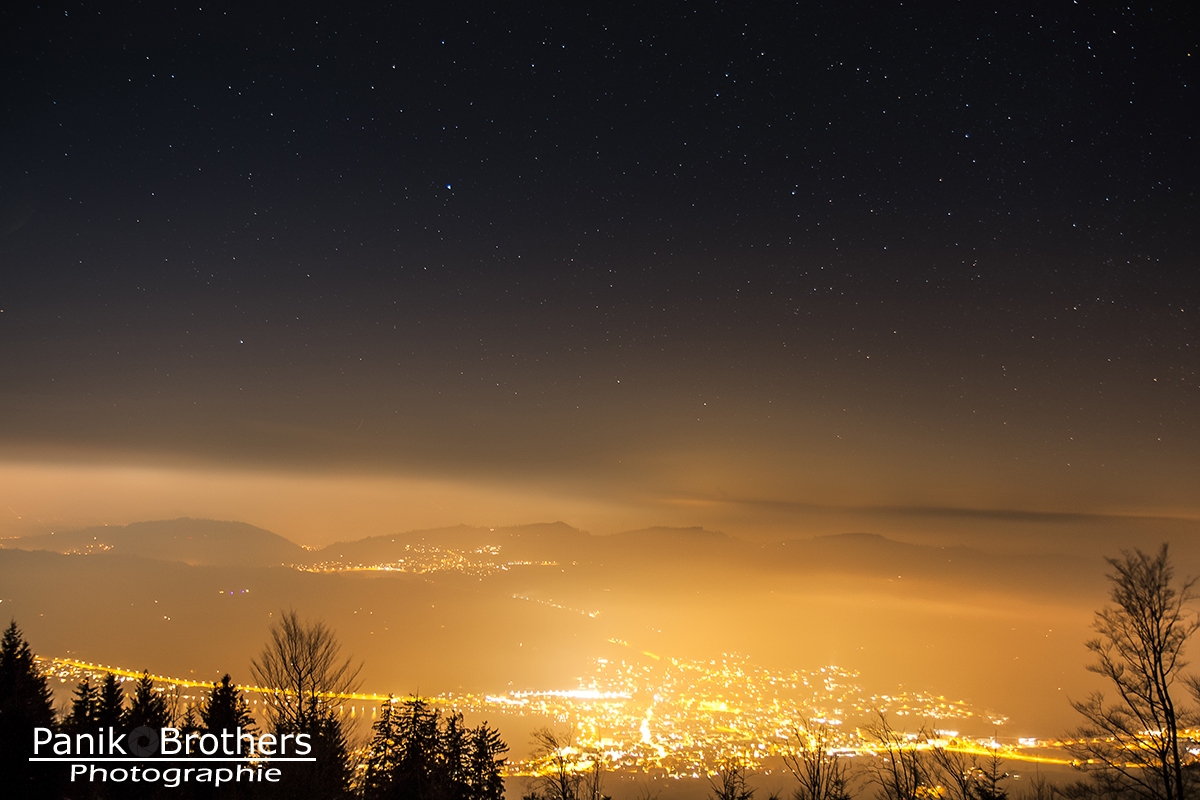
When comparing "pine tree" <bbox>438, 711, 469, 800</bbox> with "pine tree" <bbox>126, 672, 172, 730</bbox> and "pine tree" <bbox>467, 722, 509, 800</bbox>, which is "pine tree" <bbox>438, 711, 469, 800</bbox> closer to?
"pine tree" <bbox>467, 722, 509, 800</bbox>

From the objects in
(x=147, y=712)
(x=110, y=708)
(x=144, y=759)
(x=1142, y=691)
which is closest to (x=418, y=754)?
(x=144, y=759)

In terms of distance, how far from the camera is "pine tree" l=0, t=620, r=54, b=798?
14.2 m

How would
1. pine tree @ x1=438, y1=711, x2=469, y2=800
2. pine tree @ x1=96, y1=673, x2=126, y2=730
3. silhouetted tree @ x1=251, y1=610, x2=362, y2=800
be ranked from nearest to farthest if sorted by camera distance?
pine tree @ x1=438, y1=711, x2=469, y2=800, silhouetted tree @ x1=251, y1=610, x2=362, y2=800, pine tree @ x1=96, y1=673, x2=126, y2=730

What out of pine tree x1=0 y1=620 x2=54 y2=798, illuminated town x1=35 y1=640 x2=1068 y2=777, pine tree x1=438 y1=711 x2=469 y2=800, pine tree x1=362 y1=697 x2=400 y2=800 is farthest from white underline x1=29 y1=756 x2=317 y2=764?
illuminated town x1=35 y1=640 x2=1068 y2=777

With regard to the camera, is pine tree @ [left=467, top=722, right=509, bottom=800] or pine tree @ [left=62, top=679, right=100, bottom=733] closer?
pine tree @ [left=467, top=722, right=509, bottom=800]

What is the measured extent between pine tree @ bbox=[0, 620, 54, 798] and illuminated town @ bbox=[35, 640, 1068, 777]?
36.3 meters

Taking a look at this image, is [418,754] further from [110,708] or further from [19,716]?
[110,708]

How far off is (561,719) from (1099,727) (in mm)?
79835

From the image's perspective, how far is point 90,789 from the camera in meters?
14.0

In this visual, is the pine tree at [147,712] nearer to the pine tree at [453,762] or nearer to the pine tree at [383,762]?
the pine tree at [383,762]

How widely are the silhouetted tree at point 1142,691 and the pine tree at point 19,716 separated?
22.4 meters

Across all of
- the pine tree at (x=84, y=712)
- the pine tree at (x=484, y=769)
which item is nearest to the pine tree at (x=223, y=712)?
the pine tree at (x=84, y=712)

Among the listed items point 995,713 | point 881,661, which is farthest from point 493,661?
point 881,661

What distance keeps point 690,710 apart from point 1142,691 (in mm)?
84488
